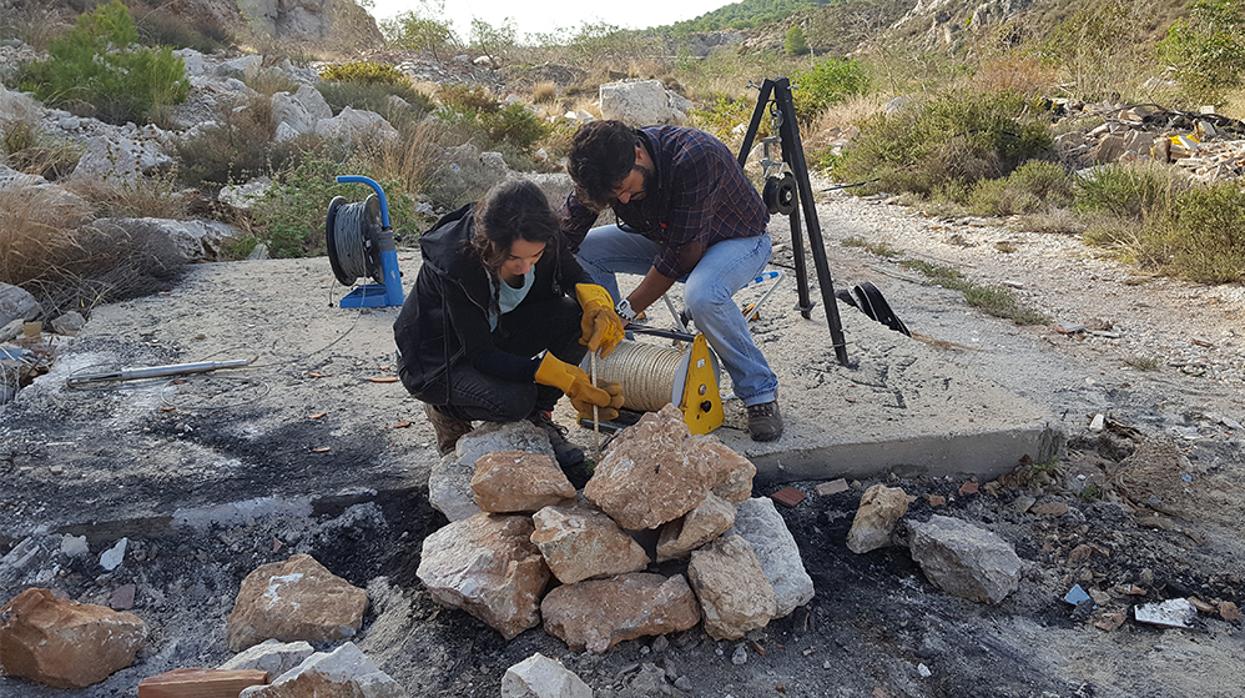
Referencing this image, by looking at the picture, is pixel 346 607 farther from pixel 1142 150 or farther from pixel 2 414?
pixel 1142 150

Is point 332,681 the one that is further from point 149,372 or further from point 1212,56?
point 1212,56

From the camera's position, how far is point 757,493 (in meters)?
3.64

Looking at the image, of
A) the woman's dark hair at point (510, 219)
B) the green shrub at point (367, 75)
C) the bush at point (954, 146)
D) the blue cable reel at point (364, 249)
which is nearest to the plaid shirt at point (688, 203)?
the woman's dark hair at point (510, 219)

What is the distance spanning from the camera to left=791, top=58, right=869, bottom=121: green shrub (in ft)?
53.5

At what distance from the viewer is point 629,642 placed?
2.74 m

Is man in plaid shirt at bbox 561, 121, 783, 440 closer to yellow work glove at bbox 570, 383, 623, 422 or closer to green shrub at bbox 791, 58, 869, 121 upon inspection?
yellow work glove at bbox 570, 383, 623, 422

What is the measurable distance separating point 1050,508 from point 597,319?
205cm

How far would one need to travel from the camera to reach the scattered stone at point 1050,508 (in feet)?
11.9

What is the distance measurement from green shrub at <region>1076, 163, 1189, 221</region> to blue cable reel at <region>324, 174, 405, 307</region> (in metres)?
7.00

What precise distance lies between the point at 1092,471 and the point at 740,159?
7.11ft

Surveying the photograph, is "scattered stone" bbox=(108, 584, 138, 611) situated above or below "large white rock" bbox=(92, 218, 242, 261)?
below

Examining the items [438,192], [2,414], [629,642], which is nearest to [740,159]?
[629,642]

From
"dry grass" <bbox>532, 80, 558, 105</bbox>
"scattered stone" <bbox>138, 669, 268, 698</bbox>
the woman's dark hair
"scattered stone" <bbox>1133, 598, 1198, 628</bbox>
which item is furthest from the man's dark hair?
"dry grass" <bbox>532, 80, 558, 105</bbox>

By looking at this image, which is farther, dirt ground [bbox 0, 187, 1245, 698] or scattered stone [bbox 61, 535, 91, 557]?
scattered stone [bbox 61, 535, 91, 557]
